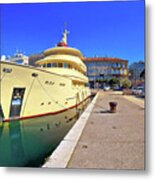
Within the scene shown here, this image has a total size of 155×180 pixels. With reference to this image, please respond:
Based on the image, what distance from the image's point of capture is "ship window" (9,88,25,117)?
3.02 meters

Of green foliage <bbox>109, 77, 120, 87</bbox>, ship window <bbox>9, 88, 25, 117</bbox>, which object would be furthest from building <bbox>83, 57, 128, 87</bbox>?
ship window <bbox>9, 88, 25, 117</bbox>

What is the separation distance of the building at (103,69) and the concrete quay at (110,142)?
0.15 metres

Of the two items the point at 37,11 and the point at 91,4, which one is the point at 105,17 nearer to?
the point at 91,4

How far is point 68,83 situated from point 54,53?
1.04 feet

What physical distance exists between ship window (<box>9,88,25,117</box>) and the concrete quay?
517 mm

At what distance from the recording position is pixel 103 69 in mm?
3053

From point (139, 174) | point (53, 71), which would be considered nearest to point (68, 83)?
point (53, 71)

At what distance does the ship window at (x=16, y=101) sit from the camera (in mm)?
3020

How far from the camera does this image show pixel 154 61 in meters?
2.69

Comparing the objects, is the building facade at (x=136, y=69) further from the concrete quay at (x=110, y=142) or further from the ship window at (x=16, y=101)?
the ship window at (x=16, y=101)

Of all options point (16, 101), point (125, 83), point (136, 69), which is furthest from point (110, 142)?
Result: point (16, 101)

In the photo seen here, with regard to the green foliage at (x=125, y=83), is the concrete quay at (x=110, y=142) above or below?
below

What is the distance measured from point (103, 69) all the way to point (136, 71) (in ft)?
1.21

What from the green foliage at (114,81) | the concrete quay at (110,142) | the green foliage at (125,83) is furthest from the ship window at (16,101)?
the green foliage at (125,83)
